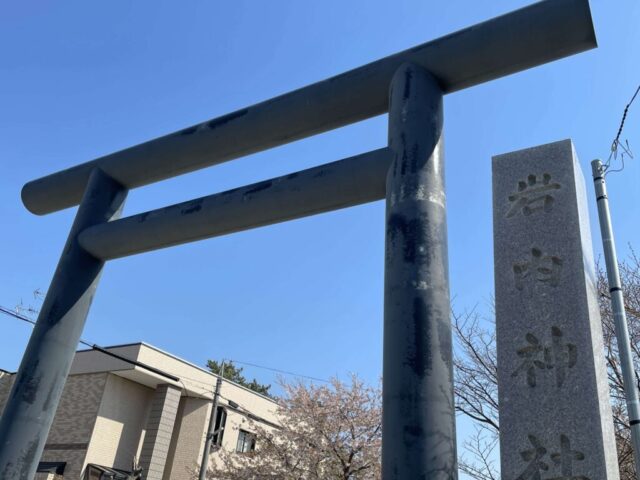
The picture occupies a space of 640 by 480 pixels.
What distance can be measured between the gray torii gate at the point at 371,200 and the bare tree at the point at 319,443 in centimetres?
1455

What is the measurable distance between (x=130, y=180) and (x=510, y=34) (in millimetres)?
2614

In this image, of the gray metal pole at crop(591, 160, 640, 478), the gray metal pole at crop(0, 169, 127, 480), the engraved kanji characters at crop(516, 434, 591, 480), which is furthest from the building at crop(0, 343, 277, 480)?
the engraved kanji characters at crop(516, 434, 591, 480)

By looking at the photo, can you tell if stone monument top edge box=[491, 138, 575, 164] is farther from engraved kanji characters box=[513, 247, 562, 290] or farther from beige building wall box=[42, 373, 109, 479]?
beige building wall box=[42, 373, 109, 479]

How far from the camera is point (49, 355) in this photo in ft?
10.6

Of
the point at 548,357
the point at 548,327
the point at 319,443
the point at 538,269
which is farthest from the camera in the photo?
the point at 319,443

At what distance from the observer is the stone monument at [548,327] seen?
11.1 ft

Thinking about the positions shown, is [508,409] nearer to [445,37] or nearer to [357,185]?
[357,185]

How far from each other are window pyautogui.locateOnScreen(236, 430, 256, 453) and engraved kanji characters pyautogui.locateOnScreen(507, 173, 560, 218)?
66.4ft

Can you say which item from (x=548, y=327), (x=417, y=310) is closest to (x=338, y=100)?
(x=417, y=310)

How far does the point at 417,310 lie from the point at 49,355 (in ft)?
7.23

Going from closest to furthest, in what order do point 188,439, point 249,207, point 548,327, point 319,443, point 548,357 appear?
point 249,207
point 548,357
point 548,327
point 319,443
point 188,439

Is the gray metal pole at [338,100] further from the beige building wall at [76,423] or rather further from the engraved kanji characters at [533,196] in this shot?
the beige building wall at [76,423]

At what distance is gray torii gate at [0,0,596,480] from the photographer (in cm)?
212

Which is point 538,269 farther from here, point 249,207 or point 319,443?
point 319,443
